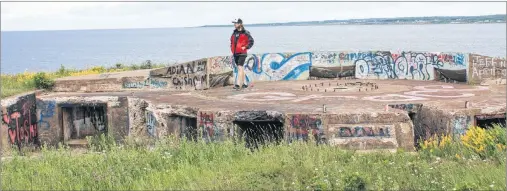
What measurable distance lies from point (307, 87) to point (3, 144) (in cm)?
794

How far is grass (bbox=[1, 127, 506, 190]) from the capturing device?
742 centimetres

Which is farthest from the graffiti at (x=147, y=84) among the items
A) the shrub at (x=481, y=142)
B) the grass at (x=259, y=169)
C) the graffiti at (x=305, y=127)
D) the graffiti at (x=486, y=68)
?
the shrub at (x=481, y=142)

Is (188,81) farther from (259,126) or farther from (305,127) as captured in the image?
(305,127)

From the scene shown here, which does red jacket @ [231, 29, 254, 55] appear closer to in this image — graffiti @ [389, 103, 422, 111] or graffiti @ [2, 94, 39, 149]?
graffiti @ [389, 103, 422, 111]

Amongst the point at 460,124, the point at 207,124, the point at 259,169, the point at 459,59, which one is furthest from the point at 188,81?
the point at 259,169

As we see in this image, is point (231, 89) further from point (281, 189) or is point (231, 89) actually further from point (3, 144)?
point (281, 189)

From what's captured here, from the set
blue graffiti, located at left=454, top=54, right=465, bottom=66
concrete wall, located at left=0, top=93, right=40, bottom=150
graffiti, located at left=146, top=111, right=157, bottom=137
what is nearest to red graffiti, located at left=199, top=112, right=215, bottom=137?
graffiti, located at left=146, top=111, right=157, bottom=137

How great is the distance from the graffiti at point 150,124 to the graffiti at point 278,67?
19.8 feet

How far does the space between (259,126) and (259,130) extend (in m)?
0.09

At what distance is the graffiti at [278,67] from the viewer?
20438 millimetres

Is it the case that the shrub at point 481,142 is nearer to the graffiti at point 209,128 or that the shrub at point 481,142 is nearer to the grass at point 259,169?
the grass at point 259,169

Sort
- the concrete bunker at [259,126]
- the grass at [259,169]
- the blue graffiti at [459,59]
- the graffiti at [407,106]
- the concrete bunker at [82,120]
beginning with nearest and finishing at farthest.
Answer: the grass at [259,169], the concrete bunker at [259,126], the graffiti at [407,106], the concrete bunker at [82,120], the blue graffiti at [459,59]

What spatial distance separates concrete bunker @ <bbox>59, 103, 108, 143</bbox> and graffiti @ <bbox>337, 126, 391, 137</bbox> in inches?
250

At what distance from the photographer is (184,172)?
800 centimetres
